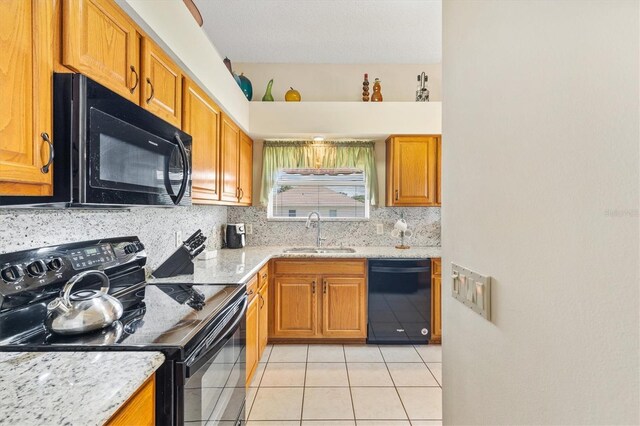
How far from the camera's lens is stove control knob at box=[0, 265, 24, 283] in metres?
1.08

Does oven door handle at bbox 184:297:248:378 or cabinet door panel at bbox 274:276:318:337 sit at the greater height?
oven door handle at bbox 184:297:248:378

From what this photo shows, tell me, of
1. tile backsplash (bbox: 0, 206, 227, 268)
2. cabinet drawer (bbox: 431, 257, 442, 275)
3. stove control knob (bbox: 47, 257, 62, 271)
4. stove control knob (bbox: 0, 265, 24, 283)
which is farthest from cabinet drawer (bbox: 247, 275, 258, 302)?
cabinet drawer (bbox: 431, 257, 442, 275)

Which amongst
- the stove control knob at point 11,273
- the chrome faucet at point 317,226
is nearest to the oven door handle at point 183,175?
the stove control knob at point 11,273

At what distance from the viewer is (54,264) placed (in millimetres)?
1261

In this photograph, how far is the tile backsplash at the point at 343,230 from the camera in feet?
11.9

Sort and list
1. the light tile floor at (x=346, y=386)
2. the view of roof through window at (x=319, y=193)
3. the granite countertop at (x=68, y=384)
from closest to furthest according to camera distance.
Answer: the granite countertop at (x=68, y=384)
the light tile floor at (x=346, y=386)
the view of roof through window at (x=319, y=193)

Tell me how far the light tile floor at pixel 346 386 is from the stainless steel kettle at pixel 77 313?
1.32m

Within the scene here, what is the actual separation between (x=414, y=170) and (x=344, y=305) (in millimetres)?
1478

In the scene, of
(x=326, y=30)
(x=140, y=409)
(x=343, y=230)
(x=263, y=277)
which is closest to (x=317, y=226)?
(x=343, y=230)

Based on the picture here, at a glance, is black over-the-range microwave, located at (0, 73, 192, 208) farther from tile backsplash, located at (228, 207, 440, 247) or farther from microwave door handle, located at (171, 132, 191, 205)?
tile backsplash, located at (228, 207, 440, 247)

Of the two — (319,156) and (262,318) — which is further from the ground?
(319,156)

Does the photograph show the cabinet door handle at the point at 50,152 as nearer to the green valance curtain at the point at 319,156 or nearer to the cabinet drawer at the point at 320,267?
the cabinet drawer at the point at 320,267

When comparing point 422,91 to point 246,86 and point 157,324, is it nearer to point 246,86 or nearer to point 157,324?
point 246,86

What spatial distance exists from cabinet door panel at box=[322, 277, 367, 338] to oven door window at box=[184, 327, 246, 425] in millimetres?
1397
